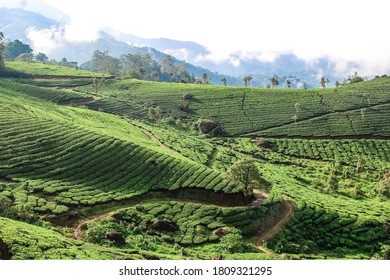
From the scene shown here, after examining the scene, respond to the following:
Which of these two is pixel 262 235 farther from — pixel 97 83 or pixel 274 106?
pixel 97 83

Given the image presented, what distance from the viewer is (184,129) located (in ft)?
408

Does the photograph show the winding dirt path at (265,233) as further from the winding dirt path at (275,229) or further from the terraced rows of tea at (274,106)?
the terraced rows of tea at (274,106)

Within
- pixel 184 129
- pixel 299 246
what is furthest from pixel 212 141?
pixel 299 246

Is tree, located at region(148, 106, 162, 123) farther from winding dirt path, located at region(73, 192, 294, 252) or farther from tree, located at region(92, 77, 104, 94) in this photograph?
winding dirt path, located at region(73, 192, 294, 252)

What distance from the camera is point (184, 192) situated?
60656 millimetres

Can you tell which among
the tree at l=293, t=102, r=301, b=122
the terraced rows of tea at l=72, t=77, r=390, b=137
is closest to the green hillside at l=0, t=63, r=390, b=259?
the terraced rows of tea at l=72, t=77, r=390, b=137

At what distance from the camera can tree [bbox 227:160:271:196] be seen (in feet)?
189

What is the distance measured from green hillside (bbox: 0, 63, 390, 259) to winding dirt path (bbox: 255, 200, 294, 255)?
0.26 metres

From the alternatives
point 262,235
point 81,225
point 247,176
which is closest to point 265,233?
point 262,235

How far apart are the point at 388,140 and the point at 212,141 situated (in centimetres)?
5151

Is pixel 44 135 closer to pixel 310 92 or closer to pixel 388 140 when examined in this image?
pixel 388 140

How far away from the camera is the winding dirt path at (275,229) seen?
160ft

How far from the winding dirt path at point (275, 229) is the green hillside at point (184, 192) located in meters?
0.26
